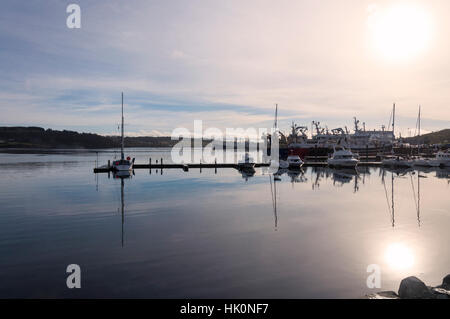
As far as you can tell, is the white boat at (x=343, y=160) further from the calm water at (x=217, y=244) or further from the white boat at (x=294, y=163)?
the calm water at (x=217, y=244)

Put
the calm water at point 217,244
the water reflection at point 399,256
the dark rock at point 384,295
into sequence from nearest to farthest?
the dark rock at point 384,295 → the calm water at point 217,244 → the water reflection at point 399,256

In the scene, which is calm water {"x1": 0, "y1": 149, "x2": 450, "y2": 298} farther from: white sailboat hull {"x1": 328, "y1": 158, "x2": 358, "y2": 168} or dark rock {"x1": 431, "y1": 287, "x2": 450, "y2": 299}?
white sailboat hull {"x1": 328, "y1": 158, "x2": 358, "y2": 168}

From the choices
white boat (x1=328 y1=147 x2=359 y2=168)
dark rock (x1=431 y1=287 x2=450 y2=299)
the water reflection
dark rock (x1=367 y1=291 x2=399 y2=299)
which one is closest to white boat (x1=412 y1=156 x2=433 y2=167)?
white boat (x1=328 y1=147 x2=359 y2=168)

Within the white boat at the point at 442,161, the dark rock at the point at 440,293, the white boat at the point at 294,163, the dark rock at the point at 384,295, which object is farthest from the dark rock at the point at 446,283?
the white boat at the point at 442,161

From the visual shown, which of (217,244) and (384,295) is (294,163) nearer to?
(217,244)

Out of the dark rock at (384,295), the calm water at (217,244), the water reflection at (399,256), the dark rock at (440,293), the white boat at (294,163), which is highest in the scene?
the white boat at (294,163)

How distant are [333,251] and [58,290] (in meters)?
11.4

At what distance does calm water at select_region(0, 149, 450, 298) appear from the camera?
11.2 meters

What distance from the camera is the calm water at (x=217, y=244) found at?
1121 cm

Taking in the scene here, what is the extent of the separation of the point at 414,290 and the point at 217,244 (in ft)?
28.9

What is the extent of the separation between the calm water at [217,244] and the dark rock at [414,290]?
1.35 meters

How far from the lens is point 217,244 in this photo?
16031 millimetres

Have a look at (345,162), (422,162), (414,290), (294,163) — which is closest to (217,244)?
(414,290)
